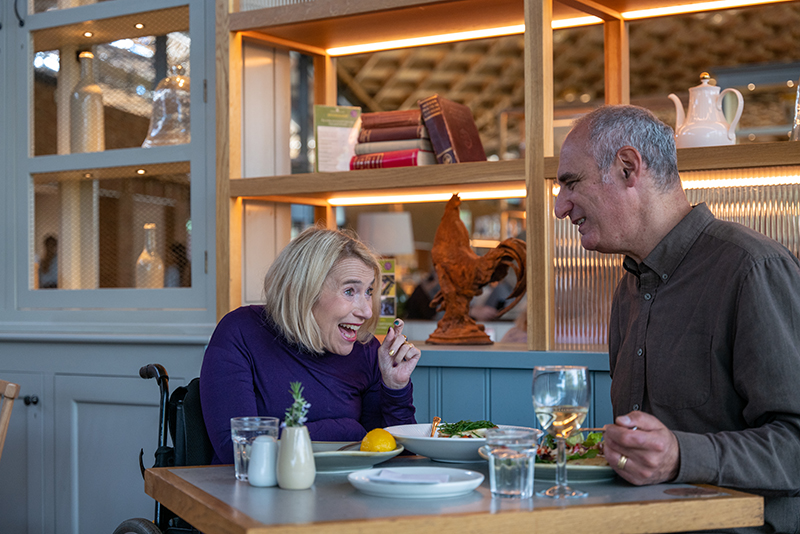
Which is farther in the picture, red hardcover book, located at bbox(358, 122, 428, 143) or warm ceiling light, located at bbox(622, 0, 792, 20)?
red hardcover book, located at bbox(358, 122, 428, 143)

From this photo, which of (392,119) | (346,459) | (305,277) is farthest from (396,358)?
(392,119)

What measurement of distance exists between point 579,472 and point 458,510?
0.98ft

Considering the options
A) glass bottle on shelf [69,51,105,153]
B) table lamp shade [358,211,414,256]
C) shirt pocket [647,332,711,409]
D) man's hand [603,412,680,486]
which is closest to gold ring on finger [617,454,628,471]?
man's hand [603,412,680,486]

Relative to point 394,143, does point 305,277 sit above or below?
below

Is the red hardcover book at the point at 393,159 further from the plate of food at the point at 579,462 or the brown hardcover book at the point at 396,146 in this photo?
the plate of food at the point at 579,462

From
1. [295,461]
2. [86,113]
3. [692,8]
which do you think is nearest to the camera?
[295,461]

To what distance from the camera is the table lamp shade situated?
647 centimetres

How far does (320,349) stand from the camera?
1.89 metres

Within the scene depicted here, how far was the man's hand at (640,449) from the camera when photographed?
1.23 meters

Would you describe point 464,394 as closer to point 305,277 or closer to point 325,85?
point 305,277

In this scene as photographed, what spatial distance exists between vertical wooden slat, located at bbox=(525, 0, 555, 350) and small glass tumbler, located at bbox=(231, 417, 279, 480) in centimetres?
102

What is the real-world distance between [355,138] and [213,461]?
118 cm

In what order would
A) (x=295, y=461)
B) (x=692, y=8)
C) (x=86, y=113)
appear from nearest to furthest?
(x=295, y=461)
(x=692, y=8)
(x=86, y=113)

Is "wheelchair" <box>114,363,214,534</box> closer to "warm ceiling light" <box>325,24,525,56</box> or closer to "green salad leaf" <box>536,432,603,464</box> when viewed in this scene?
"green salad leaf" <box>536,432,603,464</box>
